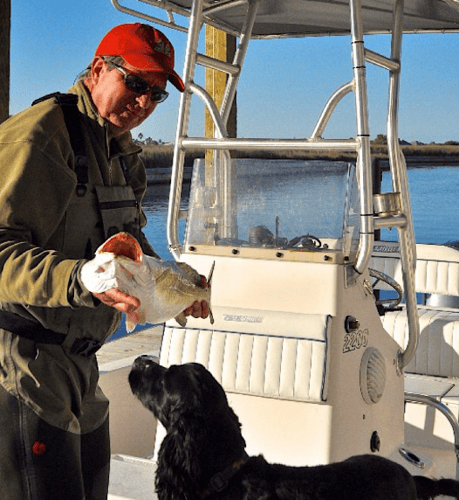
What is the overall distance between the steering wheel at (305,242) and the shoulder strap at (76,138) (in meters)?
1.27

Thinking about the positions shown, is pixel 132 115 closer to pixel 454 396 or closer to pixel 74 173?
pixel 74 173

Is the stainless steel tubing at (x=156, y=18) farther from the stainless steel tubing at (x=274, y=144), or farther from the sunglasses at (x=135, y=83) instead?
the sunglasses at (x=135, y=83)

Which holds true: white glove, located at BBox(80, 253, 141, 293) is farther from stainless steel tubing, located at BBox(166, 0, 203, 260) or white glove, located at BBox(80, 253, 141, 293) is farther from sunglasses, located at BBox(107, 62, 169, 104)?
stainless steel tubing, located at BBox(166, 0, 203, 260)

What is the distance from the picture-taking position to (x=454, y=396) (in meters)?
3.84

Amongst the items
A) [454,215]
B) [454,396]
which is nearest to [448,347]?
[454,396]

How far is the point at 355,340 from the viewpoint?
286 centimetres

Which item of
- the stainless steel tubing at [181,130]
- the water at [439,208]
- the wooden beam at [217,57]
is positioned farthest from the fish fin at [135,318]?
the water at [439,208]

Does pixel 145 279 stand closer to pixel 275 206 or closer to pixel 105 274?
pixel 105 274

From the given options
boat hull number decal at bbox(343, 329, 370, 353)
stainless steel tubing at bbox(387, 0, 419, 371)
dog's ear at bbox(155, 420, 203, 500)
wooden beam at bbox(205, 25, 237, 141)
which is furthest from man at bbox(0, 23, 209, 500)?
wooden beam at bbox(205, 25, 237, 141)

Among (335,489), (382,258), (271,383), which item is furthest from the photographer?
(382,258)

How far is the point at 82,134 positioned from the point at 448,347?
3478mm

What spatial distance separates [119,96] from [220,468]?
107 cm

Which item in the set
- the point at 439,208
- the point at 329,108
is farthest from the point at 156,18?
the point at 439,208

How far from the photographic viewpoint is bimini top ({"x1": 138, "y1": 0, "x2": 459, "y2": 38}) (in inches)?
140
